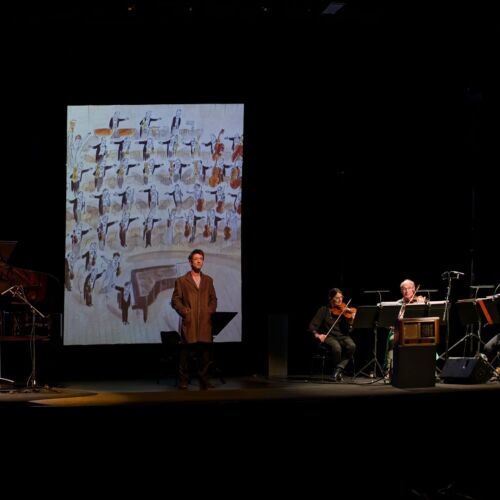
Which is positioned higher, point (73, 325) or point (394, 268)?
point (394, 268)

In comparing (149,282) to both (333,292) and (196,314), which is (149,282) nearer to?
(196,314)

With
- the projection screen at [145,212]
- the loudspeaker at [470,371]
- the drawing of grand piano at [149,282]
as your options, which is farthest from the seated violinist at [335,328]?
the drawing of grand piano at [149,282]

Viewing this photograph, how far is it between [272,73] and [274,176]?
1.22m

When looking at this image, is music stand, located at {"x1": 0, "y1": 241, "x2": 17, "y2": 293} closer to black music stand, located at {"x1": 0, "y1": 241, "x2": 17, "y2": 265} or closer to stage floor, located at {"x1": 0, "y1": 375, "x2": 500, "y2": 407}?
black music stand, located at {"x1": 0, "y1": 241, "x2": 17, "y2": 265}

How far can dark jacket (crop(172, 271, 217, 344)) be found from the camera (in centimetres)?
895

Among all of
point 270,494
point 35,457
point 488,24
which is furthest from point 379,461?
point 488,24

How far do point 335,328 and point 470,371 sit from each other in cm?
178

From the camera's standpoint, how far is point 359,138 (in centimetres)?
1093

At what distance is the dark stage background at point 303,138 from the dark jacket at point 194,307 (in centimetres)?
169

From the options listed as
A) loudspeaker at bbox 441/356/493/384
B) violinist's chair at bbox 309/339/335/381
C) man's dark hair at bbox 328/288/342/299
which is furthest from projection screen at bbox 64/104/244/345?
loudspeaker at bbox 441/356/493/384

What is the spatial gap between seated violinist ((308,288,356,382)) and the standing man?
1518 mm

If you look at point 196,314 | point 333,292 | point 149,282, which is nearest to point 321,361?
point 333,292

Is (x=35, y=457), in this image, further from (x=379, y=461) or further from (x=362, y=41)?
(x=362, y=41)

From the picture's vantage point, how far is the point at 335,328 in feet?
33.7
